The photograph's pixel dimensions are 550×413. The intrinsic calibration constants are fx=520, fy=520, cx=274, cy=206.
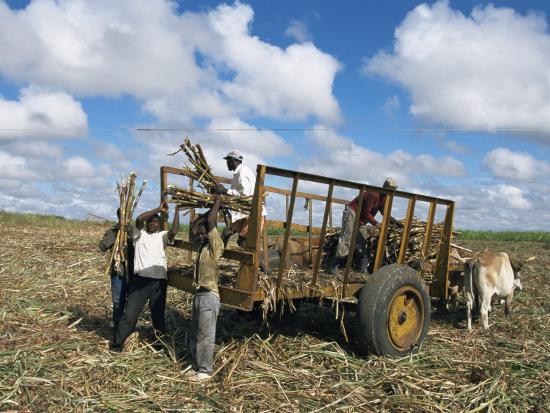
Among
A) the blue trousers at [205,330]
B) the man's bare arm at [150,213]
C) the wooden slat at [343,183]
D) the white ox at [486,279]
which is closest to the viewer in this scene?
the wooden slat at [343,183]

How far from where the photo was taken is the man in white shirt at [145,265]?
5809 mm

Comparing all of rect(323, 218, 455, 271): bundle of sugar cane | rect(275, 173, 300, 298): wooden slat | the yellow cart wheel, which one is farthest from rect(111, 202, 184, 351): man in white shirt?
rect(323, 218, 455, 271): bundle of sugar cane

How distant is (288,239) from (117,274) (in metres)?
2.28

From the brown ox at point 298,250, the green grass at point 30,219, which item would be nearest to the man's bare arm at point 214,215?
the brown ox at point 298,250

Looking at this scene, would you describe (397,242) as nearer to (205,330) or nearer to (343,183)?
(343,183)

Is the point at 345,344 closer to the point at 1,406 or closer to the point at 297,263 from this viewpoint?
the point at 297,263

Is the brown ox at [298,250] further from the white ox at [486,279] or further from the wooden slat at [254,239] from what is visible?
the white ox at [486,279]

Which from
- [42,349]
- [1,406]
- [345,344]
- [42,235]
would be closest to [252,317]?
[345,344]

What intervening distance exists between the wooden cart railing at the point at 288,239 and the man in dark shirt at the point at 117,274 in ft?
1.79

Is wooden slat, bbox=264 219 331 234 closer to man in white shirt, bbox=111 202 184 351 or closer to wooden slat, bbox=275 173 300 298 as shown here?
wooden slat, bbox=275 173 300 298

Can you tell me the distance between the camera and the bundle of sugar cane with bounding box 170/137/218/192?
5.53 meters

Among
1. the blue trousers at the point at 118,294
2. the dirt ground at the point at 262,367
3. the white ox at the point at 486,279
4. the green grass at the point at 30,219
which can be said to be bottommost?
the green grass at the point at 30,219

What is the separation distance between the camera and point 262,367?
5.30 m

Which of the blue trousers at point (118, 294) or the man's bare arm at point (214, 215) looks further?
the blue trousers at point (118, 294)
